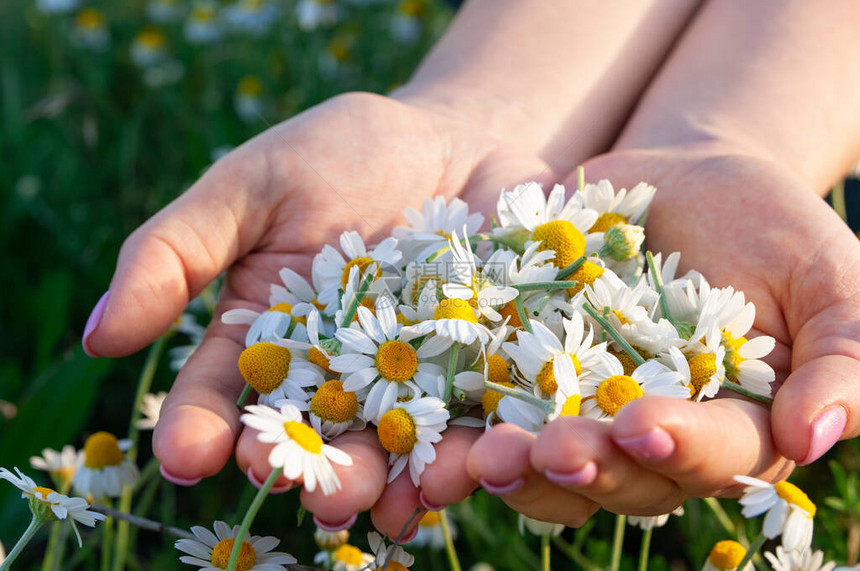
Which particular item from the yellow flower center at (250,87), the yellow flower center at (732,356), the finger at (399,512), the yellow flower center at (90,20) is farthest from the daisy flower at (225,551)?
the yellow flower center at (90,20)

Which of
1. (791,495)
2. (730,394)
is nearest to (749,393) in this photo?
(730,394)

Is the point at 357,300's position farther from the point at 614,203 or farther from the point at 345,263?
the point at 614,203

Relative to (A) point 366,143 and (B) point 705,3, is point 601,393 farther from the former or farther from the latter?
(B) point 705,3

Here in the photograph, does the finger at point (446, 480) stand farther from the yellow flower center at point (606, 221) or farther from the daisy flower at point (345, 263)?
the yellow flower center at point (606, 221)

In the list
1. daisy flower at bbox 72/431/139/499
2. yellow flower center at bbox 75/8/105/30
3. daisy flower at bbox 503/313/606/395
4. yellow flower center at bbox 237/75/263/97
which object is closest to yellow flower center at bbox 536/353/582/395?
daisy flower at bbox 503/313/606/395

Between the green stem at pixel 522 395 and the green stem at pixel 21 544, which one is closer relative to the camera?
the green stem at pixel 21 544

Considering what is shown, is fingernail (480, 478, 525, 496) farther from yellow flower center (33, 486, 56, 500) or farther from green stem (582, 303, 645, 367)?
yellow flower center (33, 486, 56, 500)
